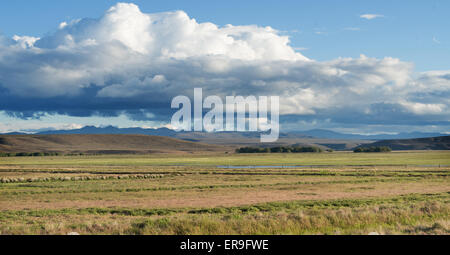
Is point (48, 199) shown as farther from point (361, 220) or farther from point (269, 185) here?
point (361, 220)

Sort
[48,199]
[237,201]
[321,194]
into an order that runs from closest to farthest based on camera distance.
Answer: [237,201] → [48,199] → [321,194]

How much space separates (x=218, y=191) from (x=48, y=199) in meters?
14.6

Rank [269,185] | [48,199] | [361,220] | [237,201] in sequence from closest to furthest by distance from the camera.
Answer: [361,220]
[237,201]
[48,199]
[269,185]

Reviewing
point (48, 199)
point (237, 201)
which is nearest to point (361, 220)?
point (237, 201)
